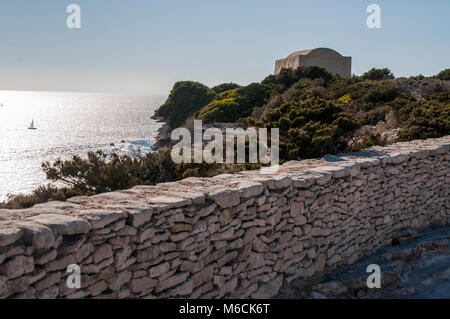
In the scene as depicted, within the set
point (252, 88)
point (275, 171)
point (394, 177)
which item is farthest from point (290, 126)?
point (252, 88)

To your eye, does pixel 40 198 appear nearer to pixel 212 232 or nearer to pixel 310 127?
pixel 212 232

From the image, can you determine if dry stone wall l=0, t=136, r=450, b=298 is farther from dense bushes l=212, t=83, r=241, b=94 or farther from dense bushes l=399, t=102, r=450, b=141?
dense bushes l=212, t=83, r=241, b=94

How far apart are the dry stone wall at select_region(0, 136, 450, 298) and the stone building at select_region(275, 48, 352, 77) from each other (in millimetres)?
25021

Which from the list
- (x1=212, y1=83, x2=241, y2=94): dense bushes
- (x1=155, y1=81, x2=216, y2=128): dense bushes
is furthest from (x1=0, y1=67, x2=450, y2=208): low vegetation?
(x1=212, y1=83, x2=241, y2=94): dense bushes

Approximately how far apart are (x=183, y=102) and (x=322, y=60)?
1225 centimetres

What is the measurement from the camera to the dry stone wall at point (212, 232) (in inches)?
107

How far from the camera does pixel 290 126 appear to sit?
8.45 metres

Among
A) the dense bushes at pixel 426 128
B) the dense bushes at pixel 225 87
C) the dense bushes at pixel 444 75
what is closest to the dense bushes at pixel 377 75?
the dense bushes at pixel 444 75

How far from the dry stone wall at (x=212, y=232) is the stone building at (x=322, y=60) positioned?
25.0m

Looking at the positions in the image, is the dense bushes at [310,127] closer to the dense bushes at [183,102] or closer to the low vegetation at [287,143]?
the low vegetation at [287,143]

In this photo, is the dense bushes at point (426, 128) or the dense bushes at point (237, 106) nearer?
the dense bushes at point (426, 128)

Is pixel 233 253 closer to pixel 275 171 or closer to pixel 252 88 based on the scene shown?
pixel 275 171

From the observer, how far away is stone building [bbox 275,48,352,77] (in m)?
30.2
